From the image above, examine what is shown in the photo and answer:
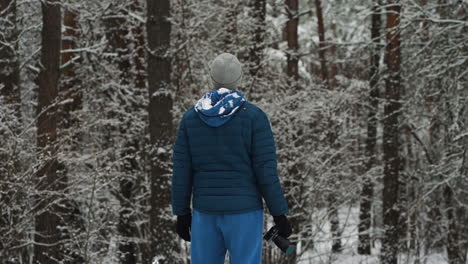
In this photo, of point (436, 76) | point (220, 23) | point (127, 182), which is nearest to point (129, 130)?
point (127, 182)

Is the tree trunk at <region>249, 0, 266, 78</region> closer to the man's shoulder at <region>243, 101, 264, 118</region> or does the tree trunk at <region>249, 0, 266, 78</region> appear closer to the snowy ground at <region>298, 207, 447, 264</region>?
the snowy ground at <region>298, 207, 447, 264</region>

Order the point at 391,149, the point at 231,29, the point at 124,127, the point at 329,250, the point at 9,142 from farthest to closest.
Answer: the point at 391,149
the point at 329,250
the point at 124,127
the point at 231,29
the point at 9,142

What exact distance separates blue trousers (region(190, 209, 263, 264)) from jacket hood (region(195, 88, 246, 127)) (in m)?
0.56

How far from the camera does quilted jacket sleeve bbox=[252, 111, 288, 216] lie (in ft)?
11.0

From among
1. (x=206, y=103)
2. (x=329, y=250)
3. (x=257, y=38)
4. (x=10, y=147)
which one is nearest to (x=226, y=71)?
(x=206, y=103)

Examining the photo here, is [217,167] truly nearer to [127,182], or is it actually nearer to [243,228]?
[243,228]

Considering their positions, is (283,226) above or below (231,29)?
below

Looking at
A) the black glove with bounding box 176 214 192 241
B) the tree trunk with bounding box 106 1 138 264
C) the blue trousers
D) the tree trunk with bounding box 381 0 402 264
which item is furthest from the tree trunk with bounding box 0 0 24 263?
the tree trunk with bounding box 381 0 402 264

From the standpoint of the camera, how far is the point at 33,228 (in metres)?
9.66

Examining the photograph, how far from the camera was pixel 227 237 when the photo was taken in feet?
11.3

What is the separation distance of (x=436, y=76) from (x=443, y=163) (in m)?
1.82

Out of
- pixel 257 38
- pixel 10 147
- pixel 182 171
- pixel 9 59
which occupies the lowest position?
pixel 182 171

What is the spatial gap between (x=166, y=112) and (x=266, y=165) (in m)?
6.13

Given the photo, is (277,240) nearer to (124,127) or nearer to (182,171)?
(182,171)
